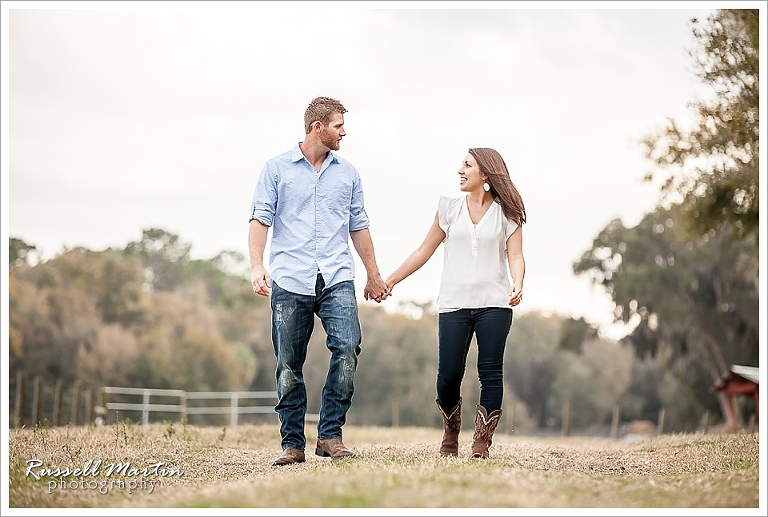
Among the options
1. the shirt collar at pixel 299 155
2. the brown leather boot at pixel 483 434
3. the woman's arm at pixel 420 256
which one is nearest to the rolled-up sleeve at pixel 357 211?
the shirt collar at pixel 299 155

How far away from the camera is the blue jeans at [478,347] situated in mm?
5828

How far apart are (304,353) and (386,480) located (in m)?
1.81

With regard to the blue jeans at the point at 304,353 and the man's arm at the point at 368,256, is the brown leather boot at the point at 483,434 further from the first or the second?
the man's arm at the point at 368,256

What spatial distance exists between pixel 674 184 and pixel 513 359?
3727 cm

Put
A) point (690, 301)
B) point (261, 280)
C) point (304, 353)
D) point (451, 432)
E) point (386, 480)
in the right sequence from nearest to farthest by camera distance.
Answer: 1. point (386, 480)
2. point (261, 280)
3. point (304, 353)
4. point (451, 432)
5. point (690, 301)

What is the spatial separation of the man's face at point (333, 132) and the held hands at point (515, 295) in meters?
1.52

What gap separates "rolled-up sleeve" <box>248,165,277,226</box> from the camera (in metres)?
5.91

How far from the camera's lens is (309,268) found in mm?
5844

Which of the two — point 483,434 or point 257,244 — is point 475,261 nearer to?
point 483,434

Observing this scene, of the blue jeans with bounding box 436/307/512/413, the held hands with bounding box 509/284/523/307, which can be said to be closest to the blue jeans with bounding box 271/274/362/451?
the blue jeans with bounding box 436/307/512/413

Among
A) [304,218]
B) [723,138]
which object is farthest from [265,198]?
[723,138]

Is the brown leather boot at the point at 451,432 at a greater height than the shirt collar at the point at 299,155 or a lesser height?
lesser

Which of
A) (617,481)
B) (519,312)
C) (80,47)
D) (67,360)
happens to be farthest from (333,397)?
(519,312)

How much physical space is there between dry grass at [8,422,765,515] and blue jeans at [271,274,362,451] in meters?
0.26
